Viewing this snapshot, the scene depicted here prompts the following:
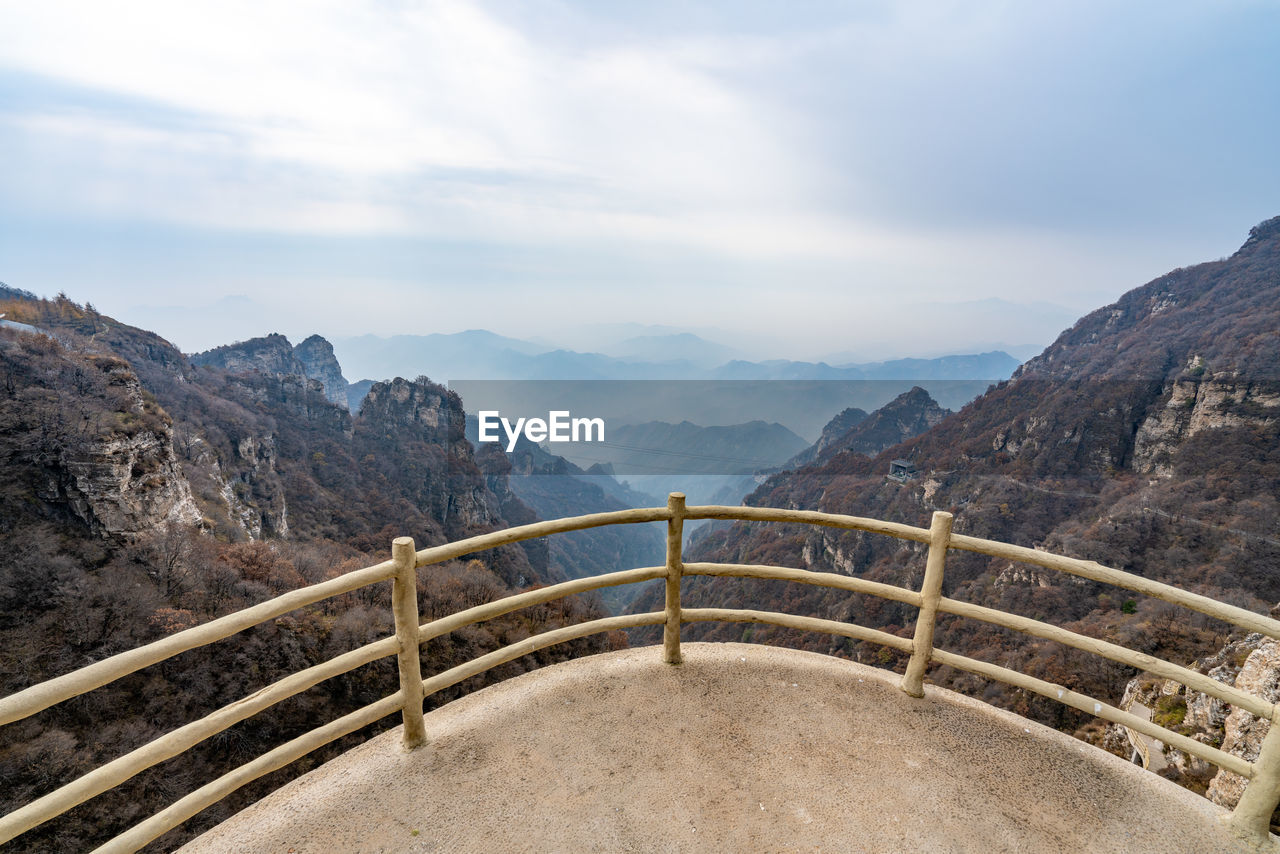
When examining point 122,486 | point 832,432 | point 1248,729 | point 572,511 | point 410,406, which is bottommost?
point 572,511

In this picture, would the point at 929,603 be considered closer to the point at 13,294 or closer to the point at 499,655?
the point at 499,655

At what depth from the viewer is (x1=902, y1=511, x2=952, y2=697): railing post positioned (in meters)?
2.82

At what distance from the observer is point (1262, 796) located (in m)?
2.26

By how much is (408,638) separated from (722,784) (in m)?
1.59

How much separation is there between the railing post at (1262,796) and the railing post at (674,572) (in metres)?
2.52

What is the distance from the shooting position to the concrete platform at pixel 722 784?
2209mm

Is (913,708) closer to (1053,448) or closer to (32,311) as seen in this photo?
(1053,448)

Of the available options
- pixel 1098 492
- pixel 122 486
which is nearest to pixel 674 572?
pixel 122 486

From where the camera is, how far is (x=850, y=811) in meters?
2.34

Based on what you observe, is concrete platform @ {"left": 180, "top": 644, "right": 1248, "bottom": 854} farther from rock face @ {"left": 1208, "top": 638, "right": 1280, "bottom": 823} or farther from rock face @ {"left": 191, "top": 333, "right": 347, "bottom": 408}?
rock face @ {"left": 191, "top": 333, "right": 347, "bottom": 408}

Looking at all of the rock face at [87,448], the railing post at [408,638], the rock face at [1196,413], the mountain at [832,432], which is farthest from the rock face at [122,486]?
the mountain at [832,432]

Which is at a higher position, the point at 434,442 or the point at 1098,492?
the point at 434,442

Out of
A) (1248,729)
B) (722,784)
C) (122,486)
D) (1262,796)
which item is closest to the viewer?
(1262,796)

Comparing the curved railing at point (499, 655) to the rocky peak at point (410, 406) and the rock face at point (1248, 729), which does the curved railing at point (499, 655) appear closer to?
the rock face at point (1248, 729)
